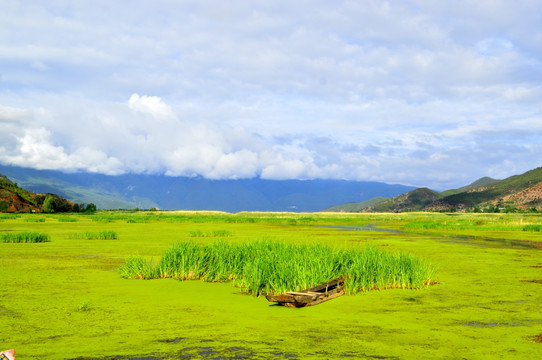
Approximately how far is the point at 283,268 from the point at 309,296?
2160 mm

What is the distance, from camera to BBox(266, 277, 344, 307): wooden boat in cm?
1034

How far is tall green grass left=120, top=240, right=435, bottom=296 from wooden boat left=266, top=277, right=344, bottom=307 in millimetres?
420

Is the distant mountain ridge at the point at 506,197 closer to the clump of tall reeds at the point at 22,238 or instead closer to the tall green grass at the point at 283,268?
the clump of tall reeds at the point at 22,238

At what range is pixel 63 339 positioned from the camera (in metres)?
7.80

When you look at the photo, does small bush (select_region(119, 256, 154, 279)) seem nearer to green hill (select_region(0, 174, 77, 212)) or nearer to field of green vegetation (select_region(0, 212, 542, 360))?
field of green vegetation (select_region(0, 212, 542, 360))

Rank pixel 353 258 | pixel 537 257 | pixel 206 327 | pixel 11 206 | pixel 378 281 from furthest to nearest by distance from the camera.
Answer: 1. pixel 11 206
2. pixel 537 257
3. pixel 353 258
4. pixel 378 281
5. pixel 206 327

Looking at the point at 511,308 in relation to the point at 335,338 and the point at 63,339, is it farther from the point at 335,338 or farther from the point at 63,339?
the point at 63,339

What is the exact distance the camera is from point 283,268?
12438 millimetres

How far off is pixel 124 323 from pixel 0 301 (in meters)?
3.99

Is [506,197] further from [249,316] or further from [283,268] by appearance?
[249,316]

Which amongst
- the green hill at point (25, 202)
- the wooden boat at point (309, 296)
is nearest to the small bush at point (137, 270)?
the wooden boat at point (309, 296)

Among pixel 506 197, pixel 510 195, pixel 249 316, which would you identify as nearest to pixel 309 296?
pixel 249 316

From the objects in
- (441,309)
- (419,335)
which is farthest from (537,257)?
(419,335)

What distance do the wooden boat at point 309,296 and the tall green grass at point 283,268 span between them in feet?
1.38
